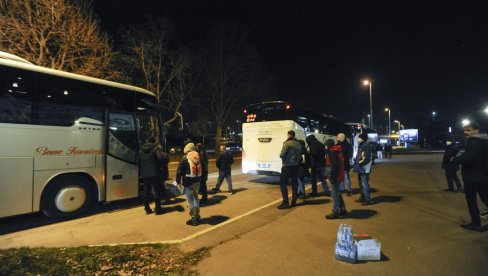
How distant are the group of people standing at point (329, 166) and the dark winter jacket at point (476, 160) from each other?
231 cm

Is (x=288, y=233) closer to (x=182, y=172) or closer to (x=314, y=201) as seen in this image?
(x=182, y=172)

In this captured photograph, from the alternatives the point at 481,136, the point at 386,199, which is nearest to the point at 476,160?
the point at 481,136

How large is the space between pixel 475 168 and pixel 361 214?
2.51 metres

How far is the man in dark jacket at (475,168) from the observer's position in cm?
598

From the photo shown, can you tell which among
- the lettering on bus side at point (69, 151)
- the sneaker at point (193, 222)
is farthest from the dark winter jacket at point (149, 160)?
the sneaker at point (193, 222)

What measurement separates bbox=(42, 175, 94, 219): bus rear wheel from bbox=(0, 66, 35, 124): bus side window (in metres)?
1.62

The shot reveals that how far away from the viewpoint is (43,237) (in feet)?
20.4

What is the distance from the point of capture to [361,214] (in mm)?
7547

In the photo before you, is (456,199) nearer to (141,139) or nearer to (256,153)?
(256,153)

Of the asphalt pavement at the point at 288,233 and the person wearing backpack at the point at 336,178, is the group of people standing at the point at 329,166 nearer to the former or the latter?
the person wearing backpack at the point at 336,178

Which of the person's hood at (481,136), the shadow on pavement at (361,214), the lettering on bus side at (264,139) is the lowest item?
the shadow on pavement at (361,214)

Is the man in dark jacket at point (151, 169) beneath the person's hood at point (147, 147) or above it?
beneath

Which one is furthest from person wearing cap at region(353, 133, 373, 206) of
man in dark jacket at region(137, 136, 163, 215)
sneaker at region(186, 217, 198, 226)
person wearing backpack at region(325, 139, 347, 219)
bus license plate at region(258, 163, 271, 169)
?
man in dark jacket at region(137, 136, 163, 215)

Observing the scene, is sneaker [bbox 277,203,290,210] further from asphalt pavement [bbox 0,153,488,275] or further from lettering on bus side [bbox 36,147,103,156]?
lettering on bus side [bbox 36,147,103,156]
